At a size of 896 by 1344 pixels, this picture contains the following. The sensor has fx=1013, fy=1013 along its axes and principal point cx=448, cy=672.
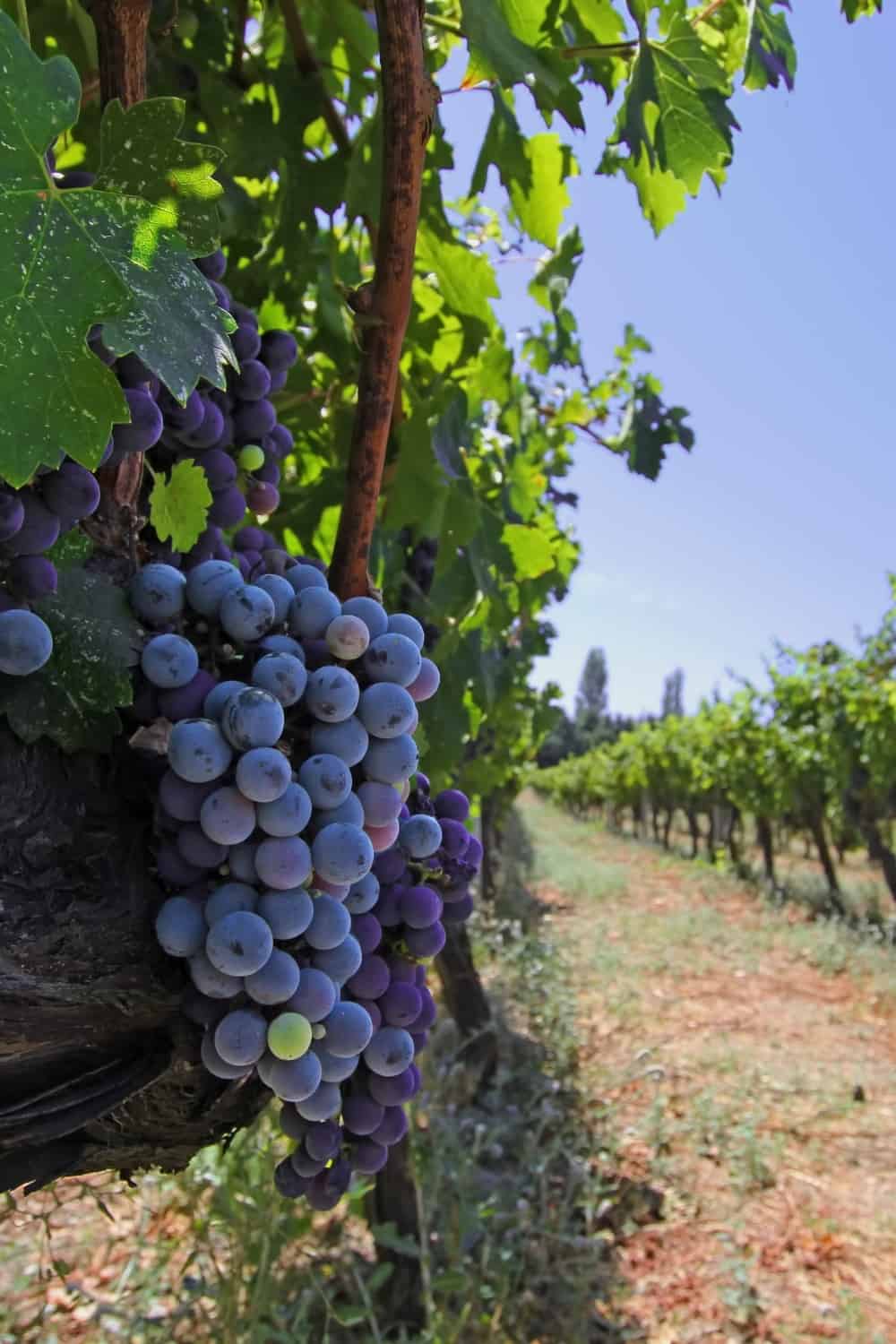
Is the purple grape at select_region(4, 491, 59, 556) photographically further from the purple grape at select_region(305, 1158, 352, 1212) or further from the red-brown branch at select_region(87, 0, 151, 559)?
the purple grape at select_region(305, 1158, 352, 1212)

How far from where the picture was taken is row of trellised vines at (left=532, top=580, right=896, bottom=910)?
13617mm

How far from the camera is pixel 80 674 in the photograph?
786mm

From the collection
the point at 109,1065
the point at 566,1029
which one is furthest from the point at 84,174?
the point at 566,1029

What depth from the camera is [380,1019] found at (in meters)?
0.98

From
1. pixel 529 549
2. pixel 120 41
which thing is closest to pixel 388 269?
pixel 120 41

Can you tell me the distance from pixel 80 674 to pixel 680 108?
52.0 inches

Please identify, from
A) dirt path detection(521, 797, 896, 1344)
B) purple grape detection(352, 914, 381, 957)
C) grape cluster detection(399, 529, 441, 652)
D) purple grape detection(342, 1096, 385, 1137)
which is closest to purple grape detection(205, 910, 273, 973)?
purple grape detection(352, 914, 381, 957)

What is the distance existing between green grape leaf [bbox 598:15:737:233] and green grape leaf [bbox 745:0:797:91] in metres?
0.16

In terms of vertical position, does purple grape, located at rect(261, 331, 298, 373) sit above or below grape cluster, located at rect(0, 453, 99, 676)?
above

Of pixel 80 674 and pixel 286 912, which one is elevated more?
pixel 80 674

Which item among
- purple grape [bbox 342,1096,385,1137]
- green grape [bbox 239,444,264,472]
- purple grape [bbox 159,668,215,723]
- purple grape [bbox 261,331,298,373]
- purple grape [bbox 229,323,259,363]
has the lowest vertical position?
purple grape [bbox 342,1096,385,1137]

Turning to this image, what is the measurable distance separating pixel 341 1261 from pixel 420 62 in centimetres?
426

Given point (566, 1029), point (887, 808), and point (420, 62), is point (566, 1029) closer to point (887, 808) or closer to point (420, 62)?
point (420, 62)

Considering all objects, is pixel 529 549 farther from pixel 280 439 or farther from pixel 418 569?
pixel 280 439
